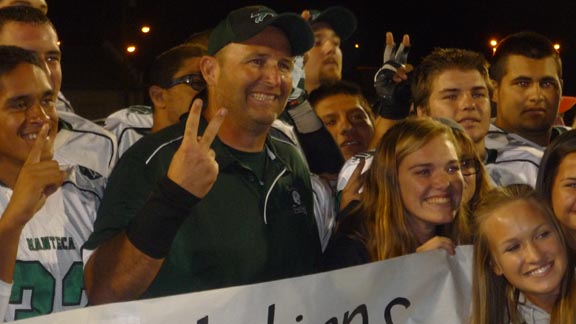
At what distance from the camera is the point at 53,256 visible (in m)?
2.97

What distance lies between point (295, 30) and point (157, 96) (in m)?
1.58

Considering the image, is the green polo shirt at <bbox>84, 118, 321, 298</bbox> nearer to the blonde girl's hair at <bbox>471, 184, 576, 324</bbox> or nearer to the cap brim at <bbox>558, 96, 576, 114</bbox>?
the blonde girl's hair at <bbox>471, 184, 576, 324</bbox>

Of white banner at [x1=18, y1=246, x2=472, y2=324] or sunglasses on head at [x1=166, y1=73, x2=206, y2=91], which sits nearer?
white banner at [x1=18, y1=246, x2=472, y2=324]

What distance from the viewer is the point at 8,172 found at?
9.82ft

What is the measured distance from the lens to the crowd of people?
8.77ft

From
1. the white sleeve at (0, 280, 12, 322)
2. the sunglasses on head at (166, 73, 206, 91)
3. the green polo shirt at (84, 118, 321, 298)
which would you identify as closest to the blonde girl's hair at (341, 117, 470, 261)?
the green polo shirt at (84, 118, 321, 298)

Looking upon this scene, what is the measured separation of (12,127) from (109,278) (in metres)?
0.63

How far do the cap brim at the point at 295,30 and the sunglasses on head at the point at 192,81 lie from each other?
56.0 inches

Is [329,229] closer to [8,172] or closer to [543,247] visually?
[543,247]

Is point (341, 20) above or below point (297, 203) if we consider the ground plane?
above

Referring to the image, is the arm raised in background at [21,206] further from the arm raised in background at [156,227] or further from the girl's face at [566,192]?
the girl's face at [566,192]

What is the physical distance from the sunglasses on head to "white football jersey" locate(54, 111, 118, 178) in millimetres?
1003

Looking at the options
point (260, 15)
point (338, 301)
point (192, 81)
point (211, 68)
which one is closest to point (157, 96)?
point (192, 81)

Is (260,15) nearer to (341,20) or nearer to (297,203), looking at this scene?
(297,203)
